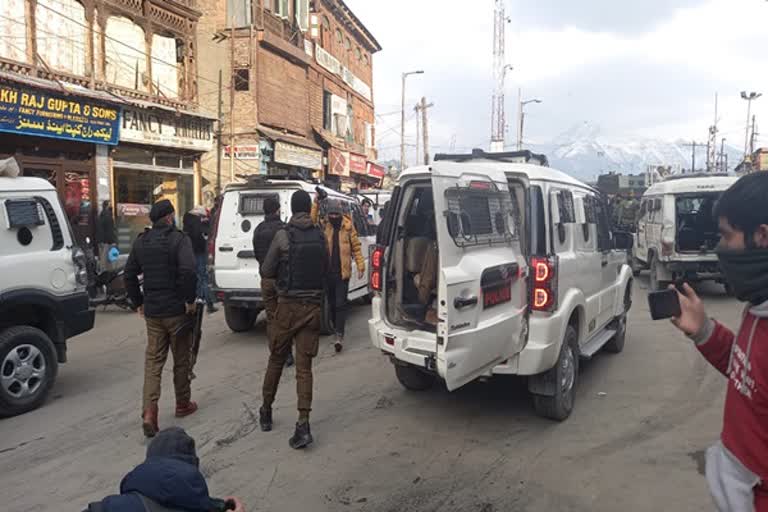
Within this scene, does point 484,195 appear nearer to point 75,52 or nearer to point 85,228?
point 85,228

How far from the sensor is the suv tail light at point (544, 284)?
4.36 m

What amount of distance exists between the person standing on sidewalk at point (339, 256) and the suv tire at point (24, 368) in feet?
10.4

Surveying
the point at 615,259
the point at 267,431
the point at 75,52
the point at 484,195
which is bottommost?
the point at 267,431

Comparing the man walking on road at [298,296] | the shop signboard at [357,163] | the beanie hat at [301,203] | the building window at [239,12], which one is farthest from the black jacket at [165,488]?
the shop signboard at [357,163]

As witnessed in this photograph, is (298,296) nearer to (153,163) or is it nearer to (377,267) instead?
(377,267)

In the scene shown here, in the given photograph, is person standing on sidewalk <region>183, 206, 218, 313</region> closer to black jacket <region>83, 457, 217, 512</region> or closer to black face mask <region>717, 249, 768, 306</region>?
black jacket <region>83, 457, 217, 512</region>

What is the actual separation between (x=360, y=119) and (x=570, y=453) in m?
29.8

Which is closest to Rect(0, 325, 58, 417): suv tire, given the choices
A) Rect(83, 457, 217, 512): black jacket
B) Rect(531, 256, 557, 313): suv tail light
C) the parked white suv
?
the parked white suv

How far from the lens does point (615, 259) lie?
21.6 feet

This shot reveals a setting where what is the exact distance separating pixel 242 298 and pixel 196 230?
259 cm

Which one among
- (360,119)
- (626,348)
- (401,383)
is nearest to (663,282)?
(626,348)

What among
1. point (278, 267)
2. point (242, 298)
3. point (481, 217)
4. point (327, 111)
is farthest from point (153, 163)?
point (481, 217)

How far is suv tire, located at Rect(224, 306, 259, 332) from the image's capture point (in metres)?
8.41

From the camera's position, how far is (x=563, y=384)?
15.6 feet
